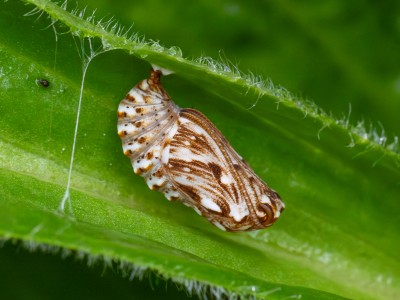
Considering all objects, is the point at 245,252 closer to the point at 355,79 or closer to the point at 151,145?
the point at 151,145

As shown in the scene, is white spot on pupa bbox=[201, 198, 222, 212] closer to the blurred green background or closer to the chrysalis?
the chrysalis

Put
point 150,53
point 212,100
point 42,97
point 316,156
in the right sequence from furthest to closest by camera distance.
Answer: point 316,156 < point 212,100 < point 42,97 < point 150,53

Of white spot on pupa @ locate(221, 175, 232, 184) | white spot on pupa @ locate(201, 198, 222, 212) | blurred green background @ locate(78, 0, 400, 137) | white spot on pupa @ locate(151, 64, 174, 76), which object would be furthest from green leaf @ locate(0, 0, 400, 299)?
blurred green background @ locate(78, 0, 400, 137)

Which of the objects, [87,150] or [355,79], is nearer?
[87,150]

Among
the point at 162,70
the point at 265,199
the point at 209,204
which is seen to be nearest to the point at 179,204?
the point at 209,204

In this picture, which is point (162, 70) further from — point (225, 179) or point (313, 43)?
point (313, 43)

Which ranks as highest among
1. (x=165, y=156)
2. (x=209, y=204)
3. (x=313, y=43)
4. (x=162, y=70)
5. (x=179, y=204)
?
(x=313, y=43)

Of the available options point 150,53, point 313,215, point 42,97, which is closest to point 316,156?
point 313,215
